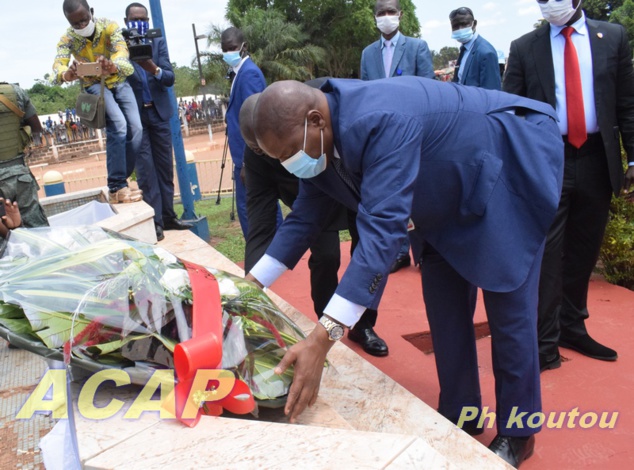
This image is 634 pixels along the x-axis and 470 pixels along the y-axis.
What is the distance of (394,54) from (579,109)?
2384 millimetres

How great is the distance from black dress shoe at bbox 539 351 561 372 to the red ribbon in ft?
6.74

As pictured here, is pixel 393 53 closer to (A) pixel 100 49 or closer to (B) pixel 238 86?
(B) pixel 238 86

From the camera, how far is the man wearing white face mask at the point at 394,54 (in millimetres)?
5191

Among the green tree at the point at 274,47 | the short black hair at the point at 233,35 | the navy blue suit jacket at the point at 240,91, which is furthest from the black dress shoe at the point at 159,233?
the green tree at the point at 274,47

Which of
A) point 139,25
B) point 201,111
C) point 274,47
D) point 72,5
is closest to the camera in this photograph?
point 72,5

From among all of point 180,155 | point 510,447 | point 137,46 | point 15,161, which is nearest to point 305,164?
point 510,447

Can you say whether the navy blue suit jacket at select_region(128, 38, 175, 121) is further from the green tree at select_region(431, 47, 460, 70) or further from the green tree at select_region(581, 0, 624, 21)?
the green tree at select_region(431, 47, 460, 70)

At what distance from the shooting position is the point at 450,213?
2113mm

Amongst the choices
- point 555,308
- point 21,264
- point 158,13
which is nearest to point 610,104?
point 555,308

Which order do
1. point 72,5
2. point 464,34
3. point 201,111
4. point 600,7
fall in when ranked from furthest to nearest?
1. point 600,7
2. point 201,111
3. point 464,34
4. point 72,5

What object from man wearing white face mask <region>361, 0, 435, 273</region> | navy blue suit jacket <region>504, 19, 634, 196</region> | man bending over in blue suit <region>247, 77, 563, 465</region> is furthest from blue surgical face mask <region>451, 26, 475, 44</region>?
man bending over in blue suit <region>247, 77, 563, 465</region>

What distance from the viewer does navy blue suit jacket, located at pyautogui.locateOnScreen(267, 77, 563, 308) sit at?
5.86ft

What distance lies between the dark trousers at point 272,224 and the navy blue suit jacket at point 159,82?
276cm

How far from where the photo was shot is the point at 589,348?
3.34 meters
